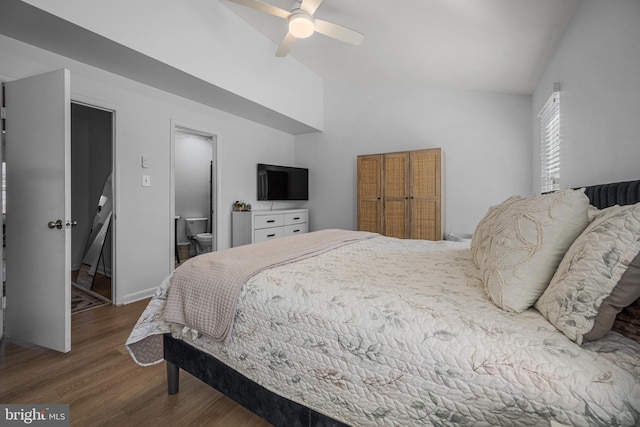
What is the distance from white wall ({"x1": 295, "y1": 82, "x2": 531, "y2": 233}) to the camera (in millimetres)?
3775

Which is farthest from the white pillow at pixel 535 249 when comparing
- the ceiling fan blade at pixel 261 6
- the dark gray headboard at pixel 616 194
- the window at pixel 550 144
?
the ceiling fan blade at pixel 261 6

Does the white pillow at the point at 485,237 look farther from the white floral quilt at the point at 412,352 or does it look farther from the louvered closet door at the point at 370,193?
the louvered closet door at the point at 370,193

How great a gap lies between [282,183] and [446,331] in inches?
164

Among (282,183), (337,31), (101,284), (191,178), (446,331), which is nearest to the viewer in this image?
(446,331)

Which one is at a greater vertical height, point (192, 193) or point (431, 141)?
point (431, 141)

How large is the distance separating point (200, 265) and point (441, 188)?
3.18 m

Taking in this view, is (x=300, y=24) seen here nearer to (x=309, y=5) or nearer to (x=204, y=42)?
(x=309, y=5)

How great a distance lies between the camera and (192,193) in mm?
5590

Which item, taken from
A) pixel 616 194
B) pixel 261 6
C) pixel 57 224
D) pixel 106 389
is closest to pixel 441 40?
pixel 261 6

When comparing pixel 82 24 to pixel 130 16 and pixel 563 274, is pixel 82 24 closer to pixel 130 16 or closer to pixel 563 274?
pixel 130 16

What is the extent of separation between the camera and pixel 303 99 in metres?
4.50

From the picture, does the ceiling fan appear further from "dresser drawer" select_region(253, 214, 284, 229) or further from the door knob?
"dresser drawer" select_region(253, 214, 284, 229)

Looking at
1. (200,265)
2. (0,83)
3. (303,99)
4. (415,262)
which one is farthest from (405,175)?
(0,83)

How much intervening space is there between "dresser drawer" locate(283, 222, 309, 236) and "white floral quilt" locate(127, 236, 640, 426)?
3186 millimetres
